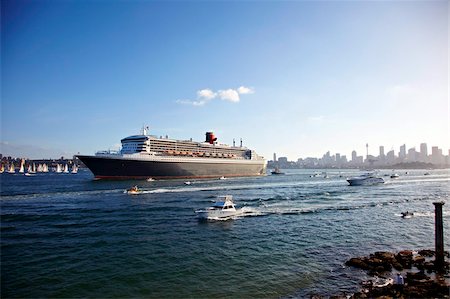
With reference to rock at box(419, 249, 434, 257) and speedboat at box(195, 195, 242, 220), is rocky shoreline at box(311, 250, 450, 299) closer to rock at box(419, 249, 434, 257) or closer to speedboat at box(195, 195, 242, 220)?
rock at box(419, 249, 434, 257)

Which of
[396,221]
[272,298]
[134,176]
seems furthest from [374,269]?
[134,176]

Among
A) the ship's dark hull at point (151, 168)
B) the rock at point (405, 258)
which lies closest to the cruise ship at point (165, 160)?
the ship's dark hull at point (151, 168)

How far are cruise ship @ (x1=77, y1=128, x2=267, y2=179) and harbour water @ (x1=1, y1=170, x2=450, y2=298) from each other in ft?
106

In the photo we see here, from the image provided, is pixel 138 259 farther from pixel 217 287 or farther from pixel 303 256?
pixel 303 256

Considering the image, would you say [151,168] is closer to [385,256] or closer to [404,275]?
[385,256]

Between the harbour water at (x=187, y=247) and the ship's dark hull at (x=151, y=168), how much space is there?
3157cm

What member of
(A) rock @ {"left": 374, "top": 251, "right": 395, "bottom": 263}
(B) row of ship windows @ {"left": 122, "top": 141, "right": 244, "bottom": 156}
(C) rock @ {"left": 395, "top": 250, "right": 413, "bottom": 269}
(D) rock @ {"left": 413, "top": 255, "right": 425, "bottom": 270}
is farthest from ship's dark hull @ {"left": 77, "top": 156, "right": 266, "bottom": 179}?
(D) rock @ {"left": 413, "top": 255, "right": 425, "bottom": 270}

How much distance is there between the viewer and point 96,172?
69812mm

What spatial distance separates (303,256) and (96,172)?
63119 millimetres

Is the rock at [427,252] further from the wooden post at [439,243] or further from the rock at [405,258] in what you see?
the wooden post at [439,243]

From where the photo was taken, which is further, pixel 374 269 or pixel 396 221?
pixel 396 221

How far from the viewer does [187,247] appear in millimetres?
20141

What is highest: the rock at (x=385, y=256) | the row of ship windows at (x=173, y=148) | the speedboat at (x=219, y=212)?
the row of ship windows at (x=173, y=148)

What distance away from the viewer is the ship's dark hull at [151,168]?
224 ft
